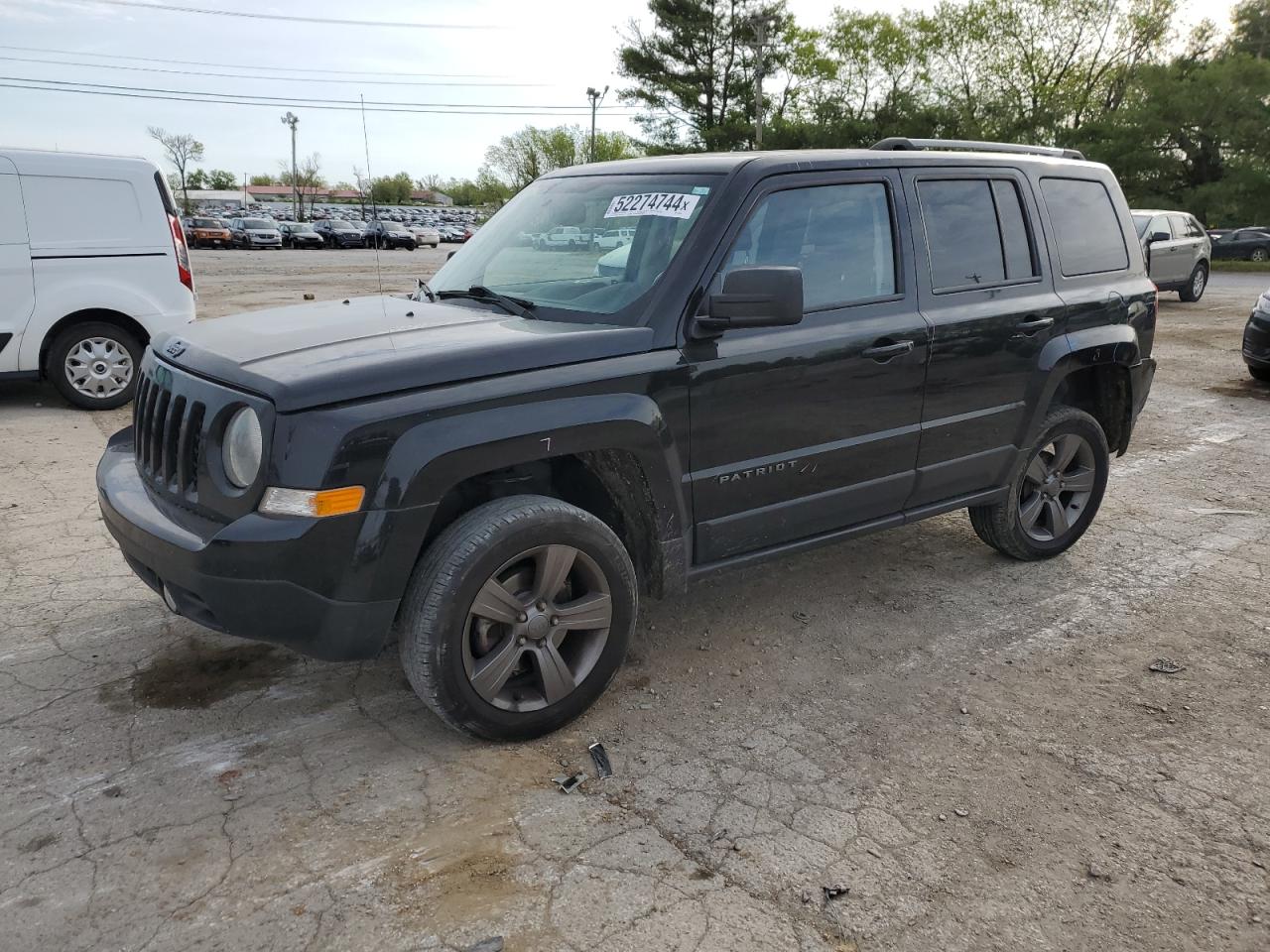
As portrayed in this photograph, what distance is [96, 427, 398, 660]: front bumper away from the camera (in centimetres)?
279

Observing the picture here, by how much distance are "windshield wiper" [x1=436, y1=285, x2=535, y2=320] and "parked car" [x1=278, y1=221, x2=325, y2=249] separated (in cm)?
4461

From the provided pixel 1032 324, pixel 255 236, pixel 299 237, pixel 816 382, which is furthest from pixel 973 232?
pixel 299 237

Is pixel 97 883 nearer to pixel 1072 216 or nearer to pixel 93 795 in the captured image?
pixel 93 795

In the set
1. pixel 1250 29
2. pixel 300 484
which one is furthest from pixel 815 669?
pixel 1250 29

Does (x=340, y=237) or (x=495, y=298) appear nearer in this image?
(x=495, y=298)

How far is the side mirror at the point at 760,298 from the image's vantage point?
323 centimetres

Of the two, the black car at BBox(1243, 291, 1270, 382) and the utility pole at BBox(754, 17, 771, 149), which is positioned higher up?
the utility pole at BBox(754, 17, 771, 149)

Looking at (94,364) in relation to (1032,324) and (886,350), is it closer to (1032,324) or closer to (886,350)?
(886,350)

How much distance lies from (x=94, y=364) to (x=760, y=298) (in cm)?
716

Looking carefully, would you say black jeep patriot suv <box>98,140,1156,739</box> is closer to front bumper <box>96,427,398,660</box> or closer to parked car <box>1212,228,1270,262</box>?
front bumper <box>96,427,398,660</box>

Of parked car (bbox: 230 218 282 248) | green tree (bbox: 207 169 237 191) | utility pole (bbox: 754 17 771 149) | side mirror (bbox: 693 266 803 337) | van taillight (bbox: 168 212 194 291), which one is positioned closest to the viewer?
side mirror (bbox: 693 266 803 337)

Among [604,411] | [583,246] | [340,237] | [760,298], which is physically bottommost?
[340,237]

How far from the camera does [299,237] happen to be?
149 ft

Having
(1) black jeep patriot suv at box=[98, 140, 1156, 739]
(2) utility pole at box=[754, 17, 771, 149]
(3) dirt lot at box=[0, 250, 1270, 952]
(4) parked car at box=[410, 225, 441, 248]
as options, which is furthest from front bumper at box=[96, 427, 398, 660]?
(4) parked car at box=[410, 225, 441, 248]
